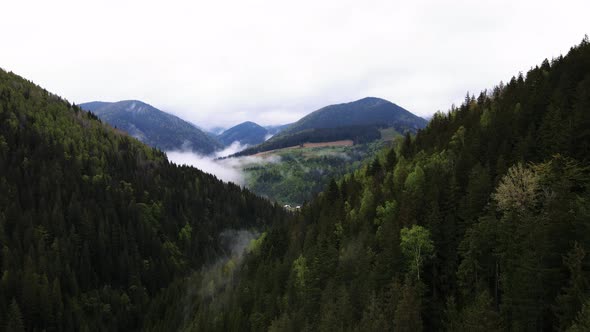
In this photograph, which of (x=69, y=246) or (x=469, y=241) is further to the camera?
(x=69, y=246)

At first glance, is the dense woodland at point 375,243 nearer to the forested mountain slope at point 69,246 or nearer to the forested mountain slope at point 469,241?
the forested mountain slope at point 469,241

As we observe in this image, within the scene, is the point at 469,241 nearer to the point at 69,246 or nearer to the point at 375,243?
the point at 375,243

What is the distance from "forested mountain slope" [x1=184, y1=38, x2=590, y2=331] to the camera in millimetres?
44719

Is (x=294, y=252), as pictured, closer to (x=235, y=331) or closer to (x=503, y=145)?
(x=235, y=331)

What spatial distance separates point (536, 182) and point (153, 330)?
12589 cm

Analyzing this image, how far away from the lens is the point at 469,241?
5844 cm

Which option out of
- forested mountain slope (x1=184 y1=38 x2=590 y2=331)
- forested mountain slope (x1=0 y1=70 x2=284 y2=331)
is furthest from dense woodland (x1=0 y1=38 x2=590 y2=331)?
forested mountain slope (x1=0 y1=70 x2=284 y2=331)

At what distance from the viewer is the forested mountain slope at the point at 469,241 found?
44719mm

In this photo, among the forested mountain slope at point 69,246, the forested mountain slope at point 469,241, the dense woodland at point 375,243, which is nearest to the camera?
the forested mountain slope at point 469,241

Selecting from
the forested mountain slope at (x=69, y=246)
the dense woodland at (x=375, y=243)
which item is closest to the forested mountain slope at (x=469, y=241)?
the dense woodland at (x=375, y=243)

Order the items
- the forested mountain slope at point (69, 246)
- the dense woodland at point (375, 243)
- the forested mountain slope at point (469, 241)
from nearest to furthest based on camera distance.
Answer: the forested mountain slope at point (469, 241) < the dense woodland at point (375, 243) < the forested mountain slope at point (69, 246)

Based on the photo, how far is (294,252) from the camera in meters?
116

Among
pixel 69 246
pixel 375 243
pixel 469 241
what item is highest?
pixel 469 241

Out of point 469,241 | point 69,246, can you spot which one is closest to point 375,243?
point 469,241
